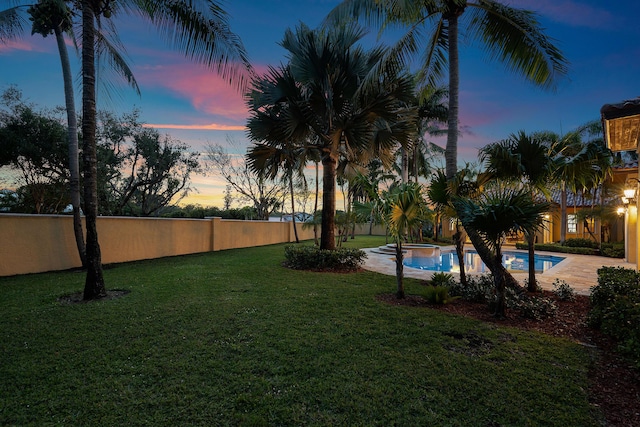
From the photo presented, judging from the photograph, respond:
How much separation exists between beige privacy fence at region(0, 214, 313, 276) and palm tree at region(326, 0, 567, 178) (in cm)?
916

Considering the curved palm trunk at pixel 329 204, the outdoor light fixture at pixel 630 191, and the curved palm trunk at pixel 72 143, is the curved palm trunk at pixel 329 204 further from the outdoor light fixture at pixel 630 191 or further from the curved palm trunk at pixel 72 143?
the outdoor light fixture at pixel 630 191

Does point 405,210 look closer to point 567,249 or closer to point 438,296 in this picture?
point 438,296

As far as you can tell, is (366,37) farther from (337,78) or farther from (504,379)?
(504,379)

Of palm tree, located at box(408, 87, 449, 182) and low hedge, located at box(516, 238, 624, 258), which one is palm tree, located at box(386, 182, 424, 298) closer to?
palm tree, located at box(408, 87, 449, 182)

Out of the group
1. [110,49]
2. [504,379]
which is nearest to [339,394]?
[504,379]

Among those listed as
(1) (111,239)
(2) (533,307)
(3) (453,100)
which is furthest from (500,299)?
(1) (111,239)

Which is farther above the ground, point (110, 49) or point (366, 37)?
point (366, 37)

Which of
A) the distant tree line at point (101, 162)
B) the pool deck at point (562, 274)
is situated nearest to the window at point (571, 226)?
the pool deck at point (562, 274)

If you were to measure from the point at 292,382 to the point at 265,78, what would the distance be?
8581 millimetres

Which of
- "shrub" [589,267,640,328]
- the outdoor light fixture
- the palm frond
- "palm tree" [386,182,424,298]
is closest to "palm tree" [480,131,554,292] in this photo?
"shrub" [589,267,640,328]

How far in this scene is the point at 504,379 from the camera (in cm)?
293

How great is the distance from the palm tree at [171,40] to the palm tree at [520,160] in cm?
514

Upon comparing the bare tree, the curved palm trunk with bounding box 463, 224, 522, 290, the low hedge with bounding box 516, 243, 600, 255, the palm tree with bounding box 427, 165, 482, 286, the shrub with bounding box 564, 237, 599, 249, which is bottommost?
the low hedge with bounding box 516, 243, 600, 255

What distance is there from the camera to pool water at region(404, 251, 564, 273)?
1224 cm
